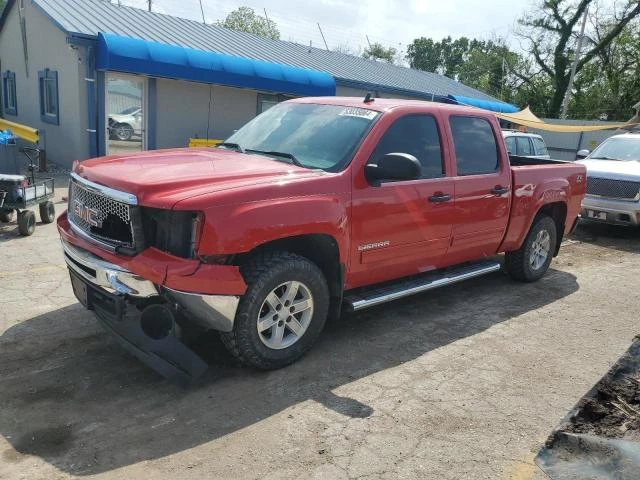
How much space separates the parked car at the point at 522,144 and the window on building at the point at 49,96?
11.1 metres

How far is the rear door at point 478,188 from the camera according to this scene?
5094mm

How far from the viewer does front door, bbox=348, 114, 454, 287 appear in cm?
425

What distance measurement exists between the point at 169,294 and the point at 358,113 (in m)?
2.25

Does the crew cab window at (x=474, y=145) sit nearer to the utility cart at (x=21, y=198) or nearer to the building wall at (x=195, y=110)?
the utility cart at (x=21, y=198)

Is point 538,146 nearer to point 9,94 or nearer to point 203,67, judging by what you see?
point 203,67

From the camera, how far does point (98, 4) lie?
14.9 meters

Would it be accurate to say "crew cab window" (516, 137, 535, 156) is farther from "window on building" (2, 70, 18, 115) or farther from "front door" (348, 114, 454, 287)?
"window on building" (2, 70, 18, 115)

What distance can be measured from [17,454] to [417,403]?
7.93 feet

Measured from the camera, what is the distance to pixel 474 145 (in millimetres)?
5344

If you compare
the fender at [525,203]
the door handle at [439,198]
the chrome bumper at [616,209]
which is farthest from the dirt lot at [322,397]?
the chrome bumper at [616,209]

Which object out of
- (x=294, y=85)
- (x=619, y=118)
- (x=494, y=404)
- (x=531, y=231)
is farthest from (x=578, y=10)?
(x=494, y=404)

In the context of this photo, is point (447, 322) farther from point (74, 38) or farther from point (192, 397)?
point (74, 38)

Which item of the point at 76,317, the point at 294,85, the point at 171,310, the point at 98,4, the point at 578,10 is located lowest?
the point at 76,317

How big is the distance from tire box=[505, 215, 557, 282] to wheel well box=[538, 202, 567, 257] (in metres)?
0.12
